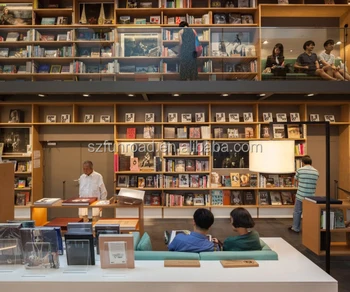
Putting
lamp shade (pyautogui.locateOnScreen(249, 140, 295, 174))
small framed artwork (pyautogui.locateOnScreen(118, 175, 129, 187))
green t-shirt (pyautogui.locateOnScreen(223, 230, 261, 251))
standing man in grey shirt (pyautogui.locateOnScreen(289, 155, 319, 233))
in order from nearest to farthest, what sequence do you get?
green t-shirt (pyautogui.locateOnScreen(223, 230, 261, 251))
lamp shade (pyautogui.locateOnScreen(249, 140, 295, 174))
standing man in grey shirt (pyautogui.locateOnScreen(289, 155, 319, 233))
small framed artwork (pyautogui.locateOnScreen(118, 175, 129, 187))

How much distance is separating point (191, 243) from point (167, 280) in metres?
0.65

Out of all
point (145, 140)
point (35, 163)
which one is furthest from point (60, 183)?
point (145, 140)

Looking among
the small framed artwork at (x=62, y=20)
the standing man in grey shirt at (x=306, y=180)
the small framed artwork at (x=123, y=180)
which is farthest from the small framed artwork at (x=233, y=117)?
the small framed artwork at (x=62, y=20)

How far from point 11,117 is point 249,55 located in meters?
5.36

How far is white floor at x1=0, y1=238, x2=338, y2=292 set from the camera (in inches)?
73.7

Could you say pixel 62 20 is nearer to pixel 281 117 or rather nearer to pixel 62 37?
pixel 62 37

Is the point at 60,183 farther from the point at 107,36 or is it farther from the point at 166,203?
the point at 107,36

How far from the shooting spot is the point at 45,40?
5953 millimetres

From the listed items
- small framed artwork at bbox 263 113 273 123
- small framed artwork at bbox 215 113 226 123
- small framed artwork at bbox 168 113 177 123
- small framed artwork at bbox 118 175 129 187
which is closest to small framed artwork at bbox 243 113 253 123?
small framed artwork at bbox 263 113 273 123

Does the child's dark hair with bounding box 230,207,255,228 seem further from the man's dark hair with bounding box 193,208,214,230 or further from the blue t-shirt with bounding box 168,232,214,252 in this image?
the blue t-shirt with bounding box 168,232,214,252

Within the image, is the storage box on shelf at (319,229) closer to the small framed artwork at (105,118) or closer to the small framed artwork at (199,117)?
the small framed artwork at (199,117)

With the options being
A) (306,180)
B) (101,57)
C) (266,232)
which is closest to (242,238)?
(306,180)

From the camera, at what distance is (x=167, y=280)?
1896mm

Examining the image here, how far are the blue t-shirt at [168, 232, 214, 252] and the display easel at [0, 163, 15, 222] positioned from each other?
1.76 metres
